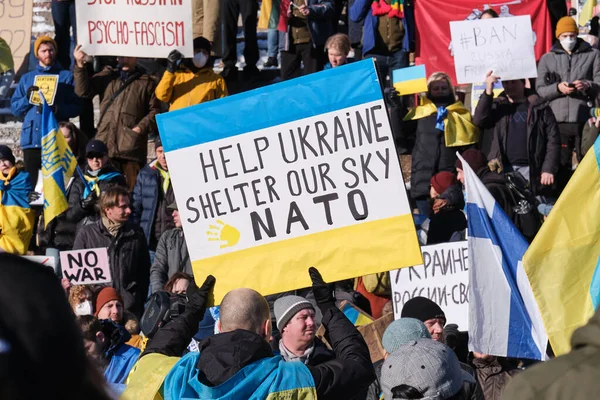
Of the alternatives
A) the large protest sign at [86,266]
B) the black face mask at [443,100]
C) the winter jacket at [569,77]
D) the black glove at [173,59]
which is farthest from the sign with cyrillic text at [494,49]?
the large protest sign at [86,266]

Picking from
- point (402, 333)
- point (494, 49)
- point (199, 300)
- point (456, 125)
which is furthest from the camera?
point (494, 49)

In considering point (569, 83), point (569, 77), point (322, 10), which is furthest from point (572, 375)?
point (322, 10)

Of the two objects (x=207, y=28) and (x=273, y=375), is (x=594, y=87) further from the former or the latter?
(x=273, y=375)

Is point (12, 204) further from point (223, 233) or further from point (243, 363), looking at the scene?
point (243, 363)

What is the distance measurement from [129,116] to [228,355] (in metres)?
8.00

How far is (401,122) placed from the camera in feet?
35.9

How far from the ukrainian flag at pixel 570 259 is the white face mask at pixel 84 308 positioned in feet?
10.2

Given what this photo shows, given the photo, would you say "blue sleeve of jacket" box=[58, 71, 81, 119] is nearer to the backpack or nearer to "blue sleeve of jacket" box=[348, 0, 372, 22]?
"blue sleeve of jacket" box=[348, 0, 372, 22]

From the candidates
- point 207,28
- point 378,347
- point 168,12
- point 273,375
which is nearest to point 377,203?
point 378,347

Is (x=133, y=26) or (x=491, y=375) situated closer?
(x=491, y=375)

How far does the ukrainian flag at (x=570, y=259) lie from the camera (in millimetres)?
5344

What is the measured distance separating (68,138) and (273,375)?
7.72 metres

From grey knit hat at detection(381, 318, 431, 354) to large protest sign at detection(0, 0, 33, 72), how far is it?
9112mm

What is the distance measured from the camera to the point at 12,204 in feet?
33.4
